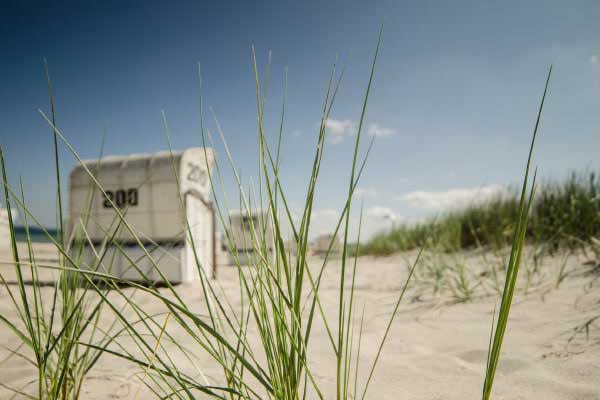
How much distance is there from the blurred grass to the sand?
396 mm

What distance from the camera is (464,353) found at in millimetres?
1200

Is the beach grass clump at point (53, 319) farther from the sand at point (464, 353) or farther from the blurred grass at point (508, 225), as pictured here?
the blurred grass at point (508, 225)

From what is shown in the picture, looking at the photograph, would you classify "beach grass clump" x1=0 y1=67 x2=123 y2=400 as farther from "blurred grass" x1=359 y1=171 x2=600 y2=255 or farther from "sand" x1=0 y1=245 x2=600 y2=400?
"blurred grass" x1=359 y1=171 x2=600 y2=255

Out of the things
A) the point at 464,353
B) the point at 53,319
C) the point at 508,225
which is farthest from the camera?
the point at 508,225

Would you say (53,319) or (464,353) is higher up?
(53,319)

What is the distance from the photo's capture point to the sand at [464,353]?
36.6 inches

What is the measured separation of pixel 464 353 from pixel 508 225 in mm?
2515

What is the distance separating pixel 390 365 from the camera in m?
1.13

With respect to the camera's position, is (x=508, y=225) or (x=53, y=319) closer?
(x=53, y=319)

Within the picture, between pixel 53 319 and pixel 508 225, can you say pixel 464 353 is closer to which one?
pixel 53 319

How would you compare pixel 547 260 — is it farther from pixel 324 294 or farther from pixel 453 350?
pixel 453 350

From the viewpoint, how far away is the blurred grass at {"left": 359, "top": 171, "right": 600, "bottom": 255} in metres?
2.67

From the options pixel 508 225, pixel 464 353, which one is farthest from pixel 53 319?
pixel 508 225

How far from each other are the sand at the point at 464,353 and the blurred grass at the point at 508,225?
0.40 meters
